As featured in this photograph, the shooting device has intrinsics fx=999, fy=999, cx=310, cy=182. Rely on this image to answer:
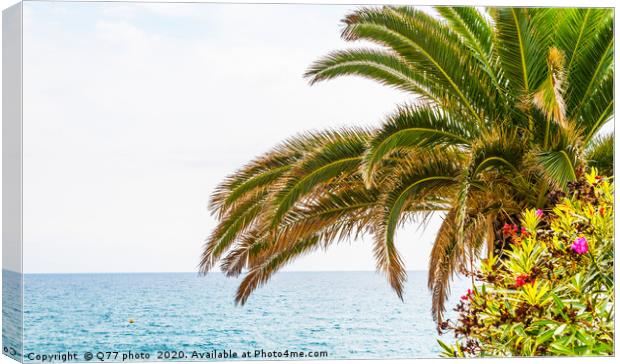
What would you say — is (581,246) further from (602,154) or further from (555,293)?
(602,154)

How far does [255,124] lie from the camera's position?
157 ft

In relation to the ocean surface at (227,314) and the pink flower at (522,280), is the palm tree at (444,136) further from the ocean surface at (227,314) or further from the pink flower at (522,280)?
the ocean surface at (227,314)

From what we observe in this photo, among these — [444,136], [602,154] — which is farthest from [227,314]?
[444,136]

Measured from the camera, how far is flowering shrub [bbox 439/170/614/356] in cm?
880

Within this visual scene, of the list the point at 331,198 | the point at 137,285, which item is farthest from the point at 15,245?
the point at 137,285

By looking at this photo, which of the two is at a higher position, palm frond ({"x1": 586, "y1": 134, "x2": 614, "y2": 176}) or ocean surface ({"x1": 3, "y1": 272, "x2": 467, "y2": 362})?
palm frond ({"x1": 586, "y1": 134, "x2": 614, "y2": 176})

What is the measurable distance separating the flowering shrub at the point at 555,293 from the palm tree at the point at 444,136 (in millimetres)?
1728

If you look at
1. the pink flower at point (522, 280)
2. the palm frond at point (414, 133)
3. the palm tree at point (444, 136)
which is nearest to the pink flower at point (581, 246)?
the pink flower at point (522, 280)

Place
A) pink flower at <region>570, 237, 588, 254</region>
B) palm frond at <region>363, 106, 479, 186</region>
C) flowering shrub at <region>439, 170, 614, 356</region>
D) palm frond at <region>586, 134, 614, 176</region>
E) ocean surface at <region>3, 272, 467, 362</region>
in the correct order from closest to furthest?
flowering shrub at <region>439, 170, 614, 356</region> < pink flower at <region>570, 237, 588, 254</region> < palm frond at <region>363, 106, 479, 186</region> < palm frond at <region>586, 134, 614, 176</region> < ocean surface at <region>3, 272, 467, 362</region>

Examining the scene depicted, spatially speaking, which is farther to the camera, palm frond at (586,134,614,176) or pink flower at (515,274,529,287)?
palm frond at (586,134,614,176)

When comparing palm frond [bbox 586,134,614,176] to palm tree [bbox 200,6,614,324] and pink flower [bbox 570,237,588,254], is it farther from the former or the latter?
pink flower [bbox 570,237,588,254]

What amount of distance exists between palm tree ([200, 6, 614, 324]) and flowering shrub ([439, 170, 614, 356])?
68.0 inches

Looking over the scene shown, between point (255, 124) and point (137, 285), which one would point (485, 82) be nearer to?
point (255, 124)

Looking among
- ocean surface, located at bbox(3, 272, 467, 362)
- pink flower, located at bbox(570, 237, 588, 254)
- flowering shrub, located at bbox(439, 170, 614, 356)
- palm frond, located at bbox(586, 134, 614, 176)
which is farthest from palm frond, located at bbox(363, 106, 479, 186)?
ocean surface, located at bbox(3, 272, 467, 362)
